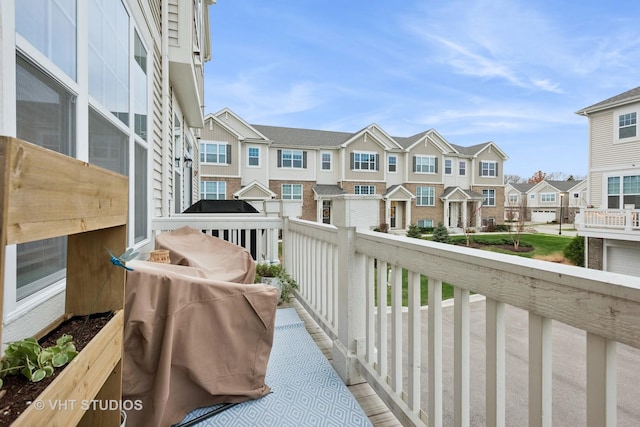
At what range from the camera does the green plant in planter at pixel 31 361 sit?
751 mm

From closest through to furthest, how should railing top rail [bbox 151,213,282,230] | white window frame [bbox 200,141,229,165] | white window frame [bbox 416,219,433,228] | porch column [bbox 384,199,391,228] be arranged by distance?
railing top rail [bbox 151,213,282,230] → white window frame [bbox 200,141,229,165] → porch column [bbox 384,199,391,228] → white window frame [bbox 416,219,433,228]

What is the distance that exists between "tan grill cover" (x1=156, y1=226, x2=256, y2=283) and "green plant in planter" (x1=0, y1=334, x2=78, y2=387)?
5.21 ft

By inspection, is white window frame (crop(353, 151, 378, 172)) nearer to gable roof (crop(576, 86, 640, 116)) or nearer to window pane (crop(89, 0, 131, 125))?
gable roof (crop(576, 86, 640, 116))

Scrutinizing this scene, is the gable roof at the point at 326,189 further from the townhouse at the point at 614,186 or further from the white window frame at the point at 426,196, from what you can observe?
the townhouse at the point at 614,186

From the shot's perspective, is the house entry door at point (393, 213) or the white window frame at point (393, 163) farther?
the house entry door at point (393, 213)

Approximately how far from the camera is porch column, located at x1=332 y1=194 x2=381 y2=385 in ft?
7.29

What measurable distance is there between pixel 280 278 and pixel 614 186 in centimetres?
1613

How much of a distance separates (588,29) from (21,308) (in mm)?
36255

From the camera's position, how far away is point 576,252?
13695mm

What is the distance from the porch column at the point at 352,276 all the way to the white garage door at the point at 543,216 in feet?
140

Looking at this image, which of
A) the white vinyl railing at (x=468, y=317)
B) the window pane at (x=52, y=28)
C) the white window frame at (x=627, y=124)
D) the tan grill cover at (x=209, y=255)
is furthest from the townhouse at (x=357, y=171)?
the window pane at (x=52, y=28)

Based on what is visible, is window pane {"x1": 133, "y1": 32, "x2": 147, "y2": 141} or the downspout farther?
the downspout

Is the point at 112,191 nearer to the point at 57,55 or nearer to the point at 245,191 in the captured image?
the point at 57,55

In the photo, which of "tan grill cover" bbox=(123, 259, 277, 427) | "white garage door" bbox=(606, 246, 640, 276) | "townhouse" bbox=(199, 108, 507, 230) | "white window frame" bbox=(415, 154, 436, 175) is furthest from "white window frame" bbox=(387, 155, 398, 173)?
"tan grill cover" bbox=(123, 259, 277, 427)
